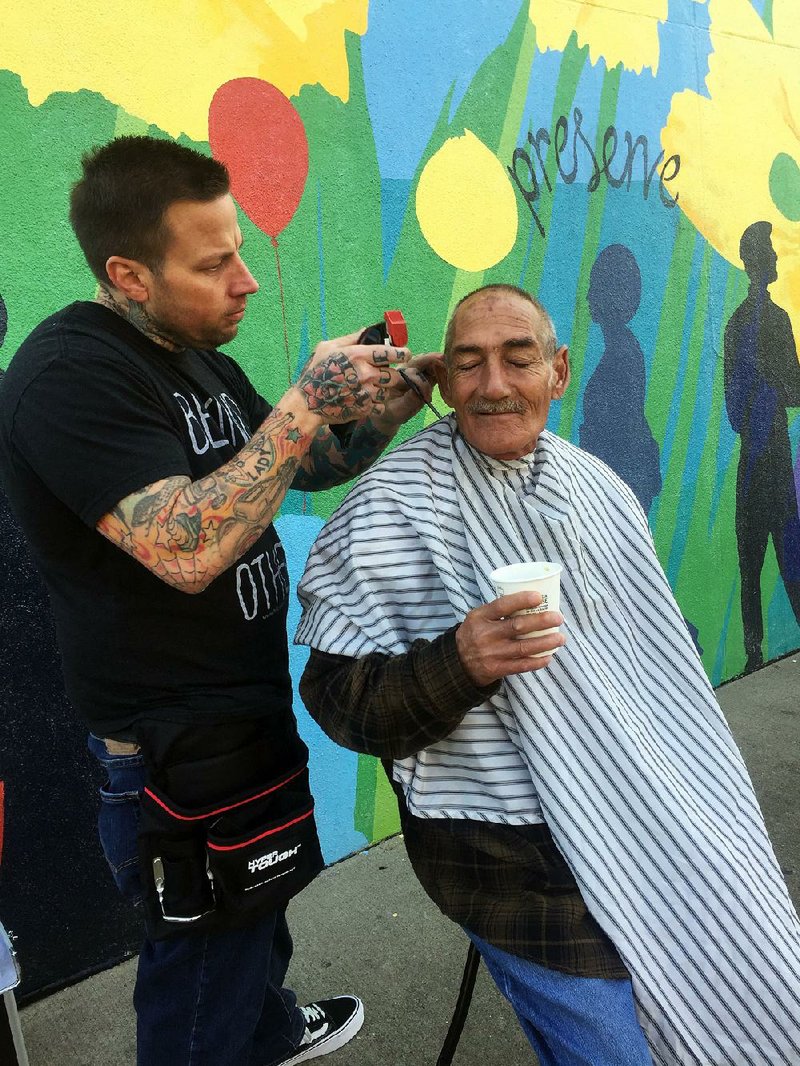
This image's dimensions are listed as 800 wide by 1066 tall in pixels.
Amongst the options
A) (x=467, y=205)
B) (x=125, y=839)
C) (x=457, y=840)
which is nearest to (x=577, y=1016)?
(x=457, y=840)

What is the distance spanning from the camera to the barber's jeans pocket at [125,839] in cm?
166

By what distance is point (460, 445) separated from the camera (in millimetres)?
1746

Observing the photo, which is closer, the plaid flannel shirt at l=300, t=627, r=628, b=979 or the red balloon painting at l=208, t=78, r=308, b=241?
the plaid flannel shirt at l=300, t=627, r=628, b=979

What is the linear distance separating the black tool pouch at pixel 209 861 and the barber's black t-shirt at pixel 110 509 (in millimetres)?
168

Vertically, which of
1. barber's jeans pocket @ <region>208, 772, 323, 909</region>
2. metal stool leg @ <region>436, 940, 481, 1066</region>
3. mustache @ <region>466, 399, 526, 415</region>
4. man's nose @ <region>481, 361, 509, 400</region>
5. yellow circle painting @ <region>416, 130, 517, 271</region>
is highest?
yellow circle painting @ <region>416, 130, 517, 271</region>

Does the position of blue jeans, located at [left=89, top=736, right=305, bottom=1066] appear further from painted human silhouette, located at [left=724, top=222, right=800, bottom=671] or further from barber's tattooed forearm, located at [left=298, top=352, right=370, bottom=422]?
painted human silhouette, located at [left=724, top=222, right=800, bottom=671]

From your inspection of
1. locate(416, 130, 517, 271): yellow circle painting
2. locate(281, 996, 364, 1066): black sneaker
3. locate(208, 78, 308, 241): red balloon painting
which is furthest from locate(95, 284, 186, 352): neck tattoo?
locate(281, 996, 364, 1066): black sneaker

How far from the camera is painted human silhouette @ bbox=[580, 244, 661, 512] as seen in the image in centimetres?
351

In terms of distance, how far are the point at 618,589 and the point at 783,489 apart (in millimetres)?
3143

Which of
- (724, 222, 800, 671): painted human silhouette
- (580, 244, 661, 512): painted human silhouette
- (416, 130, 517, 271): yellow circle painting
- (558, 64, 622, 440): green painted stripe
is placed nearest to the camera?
(416, 130, 517, 271): yellow circle painting

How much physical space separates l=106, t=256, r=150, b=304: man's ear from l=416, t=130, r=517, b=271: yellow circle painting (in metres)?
1.54

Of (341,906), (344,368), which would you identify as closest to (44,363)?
(344,368)

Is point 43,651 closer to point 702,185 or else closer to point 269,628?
point 269,628

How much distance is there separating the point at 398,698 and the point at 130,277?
0.87m
